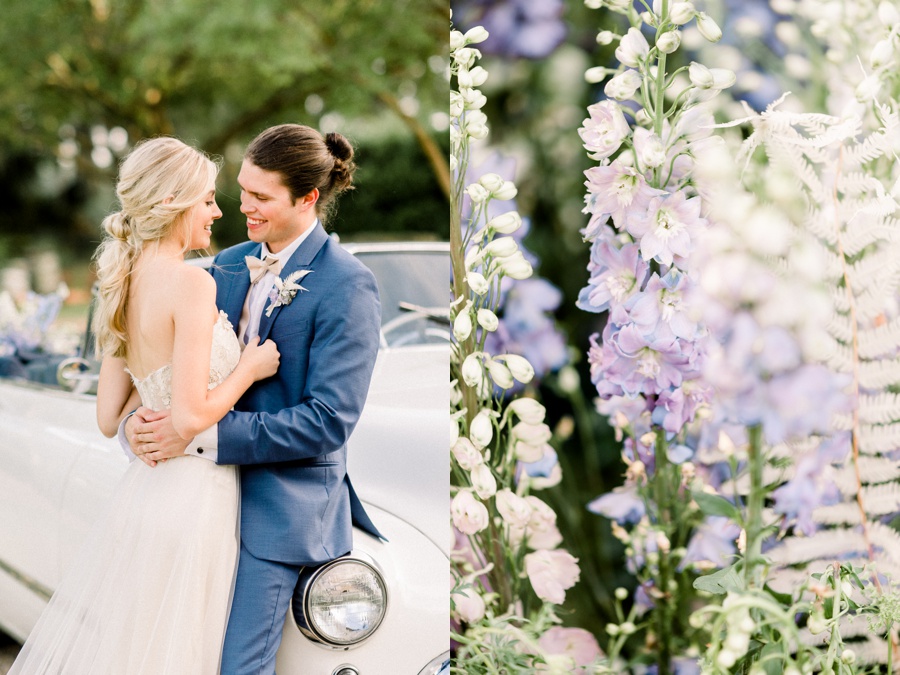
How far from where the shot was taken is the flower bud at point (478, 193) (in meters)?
1.75

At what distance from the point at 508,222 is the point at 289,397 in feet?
2.03

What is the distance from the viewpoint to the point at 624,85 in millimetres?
1599

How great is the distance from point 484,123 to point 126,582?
4.11 ft

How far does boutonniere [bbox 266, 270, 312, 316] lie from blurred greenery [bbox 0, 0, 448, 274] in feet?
18.1

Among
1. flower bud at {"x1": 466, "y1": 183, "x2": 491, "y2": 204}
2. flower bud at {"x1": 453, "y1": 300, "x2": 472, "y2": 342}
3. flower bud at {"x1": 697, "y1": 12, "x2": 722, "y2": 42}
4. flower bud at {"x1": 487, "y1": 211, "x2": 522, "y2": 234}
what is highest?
flower bud at {"x1": 697, "y1": 12, "x2": 722, "y2": 42}

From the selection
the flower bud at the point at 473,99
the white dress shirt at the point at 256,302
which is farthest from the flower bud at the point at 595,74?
the white dress shirt at the point at 256,302

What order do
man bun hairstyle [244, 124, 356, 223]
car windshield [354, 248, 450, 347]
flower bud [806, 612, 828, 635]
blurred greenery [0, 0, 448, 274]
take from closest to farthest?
flower bud [806, 612, 828, 635] < man bun hairstyle [244, 124, 356, 223] < car windshield [354, 248, 450, 347] < blurred greenery [0, 0, 448, 274]

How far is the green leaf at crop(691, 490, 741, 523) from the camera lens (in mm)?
1622

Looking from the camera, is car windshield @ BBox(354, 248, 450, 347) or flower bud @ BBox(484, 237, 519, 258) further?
car windshield @ BBox(354, 248, 450, 347)

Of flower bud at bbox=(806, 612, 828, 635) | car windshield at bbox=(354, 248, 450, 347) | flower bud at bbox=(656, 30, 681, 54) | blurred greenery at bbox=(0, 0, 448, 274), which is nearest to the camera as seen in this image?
flower bud at bbox=(806, 612, 828, 635)

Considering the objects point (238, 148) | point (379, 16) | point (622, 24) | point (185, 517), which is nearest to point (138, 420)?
point (185, 517)

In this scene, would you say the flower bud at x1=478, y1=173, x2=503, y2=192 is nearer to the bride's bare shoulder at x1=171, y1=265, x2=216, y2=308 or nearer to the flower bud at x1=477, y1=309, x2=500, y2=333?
the flower bud at x1=477, y1=309, x2=500, y2=333

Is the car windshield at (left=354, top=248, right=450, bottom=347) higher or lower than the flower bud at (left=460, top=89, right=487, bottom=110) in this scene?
lower

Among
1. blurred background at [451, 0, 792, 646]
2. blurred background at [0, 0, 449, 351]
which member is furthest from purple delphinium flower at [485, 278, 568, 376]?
blurred background at [0, 0, 449, 351]
